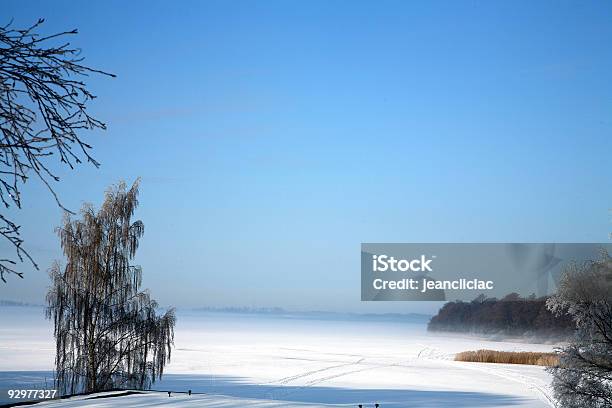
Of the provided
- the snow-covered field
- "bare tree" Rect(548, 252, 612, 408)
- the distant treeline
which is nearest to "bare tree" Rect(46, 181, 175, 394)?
the snow-covered field

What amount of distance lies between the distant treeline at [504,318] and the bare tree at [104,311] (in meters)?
34.6

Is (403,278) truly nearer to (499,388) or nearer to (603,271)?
(499,388)

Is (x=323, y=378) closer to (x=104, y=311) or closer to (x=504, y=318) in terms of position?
(x=104, y=311)

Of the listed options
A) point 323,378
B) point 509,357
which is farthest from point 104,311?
point 509,357

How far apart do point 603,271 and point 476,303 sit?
4499 centimetres

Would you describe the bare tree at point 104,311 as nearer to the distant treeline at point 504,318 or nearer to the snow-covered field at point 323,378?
the snow-covered field at point 323,378

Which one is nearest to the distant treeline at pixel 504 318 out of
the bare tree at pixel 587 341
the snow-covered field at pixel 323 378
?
the snow-covered field at pixel 323 378

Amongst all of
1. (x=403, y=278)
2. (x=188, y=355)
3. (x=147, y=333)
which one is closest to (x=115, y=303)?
(x=147, y=333)

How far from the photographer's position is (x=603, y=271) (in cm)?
1204

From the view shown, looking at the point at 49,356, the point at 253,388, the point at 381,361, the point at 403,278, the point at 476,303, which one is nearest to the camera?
the point at 253,388

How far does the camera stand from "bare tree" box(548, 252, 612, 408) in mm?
11625

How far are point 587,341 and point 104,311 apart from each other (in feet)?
36.0

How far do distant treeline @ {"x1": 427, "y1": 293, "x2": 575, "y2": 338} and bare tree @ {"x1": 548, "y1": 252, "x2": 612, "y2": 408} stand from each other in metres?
34.3

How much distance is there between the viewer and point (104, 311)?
1653 cm
